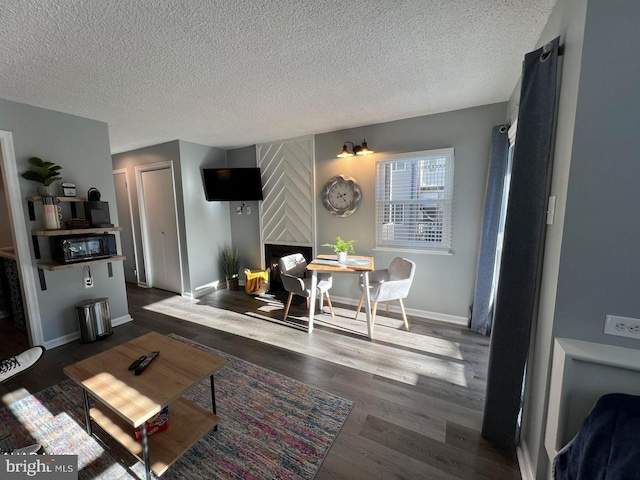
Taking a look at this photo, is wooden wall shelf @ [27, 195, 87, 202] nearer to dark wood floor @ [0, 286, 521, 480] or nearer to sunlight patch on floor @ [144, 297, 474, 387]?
dark wood floor @ [0, 286, 521, 480]

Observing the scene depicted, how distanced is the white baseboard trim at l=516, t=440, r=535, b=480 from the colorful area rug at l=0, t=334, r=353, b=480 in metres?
0.98

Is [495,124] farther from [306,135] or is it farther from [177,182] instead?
[177,182]

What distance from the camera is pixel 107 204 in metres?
2.89

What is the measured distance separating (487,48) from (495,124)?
1.20 m

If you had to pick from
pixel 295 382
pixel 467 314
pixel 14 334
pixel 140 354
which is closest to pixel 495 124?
pixel 467 314

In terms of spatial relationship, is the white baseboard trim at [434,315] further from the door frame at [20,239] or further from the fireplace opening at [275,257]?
the door frame at [20,239]

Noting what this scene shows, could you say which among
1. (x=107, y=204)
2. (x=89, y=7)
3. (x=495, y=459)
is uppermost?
(x=89, y=7)

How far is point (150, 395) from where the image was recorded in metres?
1.31

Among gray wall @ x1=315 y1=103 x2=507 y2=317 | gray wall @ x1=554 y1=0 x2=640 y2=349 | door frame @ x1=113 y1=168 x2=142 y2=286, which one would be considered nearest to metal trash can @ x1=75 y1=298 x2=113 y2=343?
door frame @ x1=113 y1=168 x2=142 y2=286

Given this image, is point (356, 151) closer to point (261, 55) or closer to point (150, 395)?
point (261, 55)

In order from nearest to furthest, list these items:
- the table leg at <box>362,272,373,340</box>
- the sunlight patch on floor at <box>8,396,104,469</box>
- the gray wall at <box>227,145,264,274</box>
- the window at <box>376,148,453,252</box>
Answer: the sunlight patch on floor at <box>8,396,104,469</box> → the table leg at <box>362,272,373,340</box> → the window at <box>376,148,453,252</box> → the gray wall at <box>227,145,264,274</box>

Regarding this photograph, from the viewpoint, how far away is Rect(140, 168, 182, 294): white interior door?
416 cm

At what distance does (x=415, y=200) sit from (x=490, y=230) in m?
0.88

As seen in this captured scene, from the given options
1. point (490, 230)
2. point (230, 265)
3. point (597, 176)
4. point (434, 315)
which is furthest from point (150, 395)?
point (230, 265)
